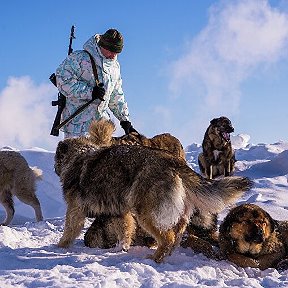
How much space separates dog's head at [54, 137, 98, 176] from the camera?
5.43m

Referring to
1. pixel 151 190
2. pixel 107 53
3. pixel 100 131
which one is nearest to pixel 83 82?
pixel 107 53

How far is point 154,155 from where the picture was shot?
467 centimetres

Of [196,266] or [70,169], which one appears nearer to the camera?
[196,266]

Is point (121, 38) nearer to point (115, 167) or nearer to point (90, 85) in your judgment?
point (90, 85)

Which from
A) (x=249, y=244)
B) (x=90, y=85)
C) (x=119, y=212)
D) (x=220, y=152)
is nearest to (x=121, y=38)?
(x=90, y=85)

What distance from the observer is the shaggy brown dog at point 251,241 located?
4859mm

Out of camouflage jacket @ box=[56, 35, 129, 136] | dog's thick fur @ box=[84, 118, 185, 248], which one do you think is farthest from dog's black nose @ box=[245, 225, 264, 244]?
camouflage jacket @ box=[56, 35, 129, 136]

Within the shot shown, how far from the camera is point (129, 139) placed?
7.05 metres

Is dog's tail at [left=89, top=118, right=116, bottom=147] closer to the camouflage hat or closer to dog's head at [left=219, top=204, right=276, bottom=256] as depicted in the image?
dog's head at [left=219, top=204, right=276, bottom=256]

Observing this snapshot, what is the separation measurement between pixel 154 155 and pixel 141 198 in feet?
1.45

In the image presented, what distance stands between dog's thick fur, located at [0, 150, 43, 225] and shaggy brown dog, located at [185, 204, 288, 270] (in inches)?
212

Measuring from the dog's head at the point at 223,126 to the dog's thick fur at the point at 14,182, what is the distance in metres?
4.85

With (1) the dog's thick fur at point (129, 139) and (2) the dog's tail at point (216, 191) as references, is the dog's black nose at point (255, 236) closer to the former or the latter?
(2) the dog's tail at point (216, 191)

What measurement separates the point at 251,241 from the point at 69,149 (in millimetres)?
2231
